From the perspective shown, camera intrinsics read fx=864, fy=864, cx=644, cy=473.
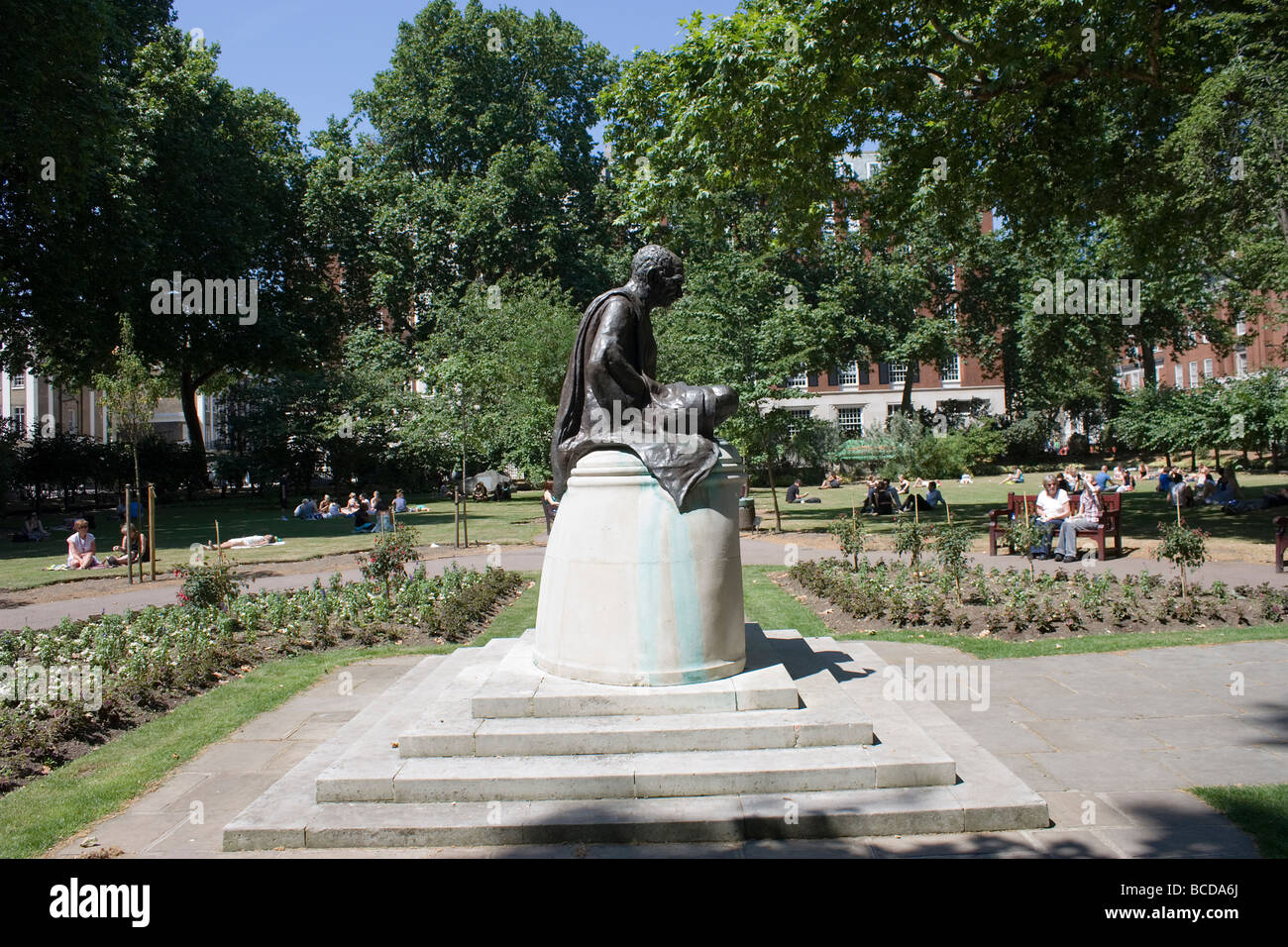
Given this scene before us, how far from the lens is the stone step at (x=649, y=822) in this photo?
412 centimetres

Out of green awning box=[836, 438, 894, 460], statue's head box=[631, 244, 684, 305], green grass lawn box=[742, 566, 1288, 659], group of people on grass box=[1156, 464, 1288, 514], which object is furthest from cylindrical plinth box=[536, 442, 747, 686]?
green awning box=[836, 438, 894, 460]

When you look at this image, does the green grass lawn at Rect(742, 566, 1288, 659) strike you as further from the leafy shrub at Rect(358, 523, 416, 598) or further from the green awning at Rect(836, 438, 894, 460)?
the green awning at Rect(836, 438, 894, 460)

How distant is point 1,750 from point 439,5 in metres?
39.8

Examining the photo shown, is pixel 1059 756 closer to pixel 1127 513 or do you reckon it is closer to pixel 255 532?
pixel 1127 513

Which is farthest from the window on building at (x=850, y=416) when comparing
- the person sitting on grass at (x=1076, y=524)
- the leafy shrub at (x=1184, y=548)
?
the leafy shrub at (x=1184, y=548)

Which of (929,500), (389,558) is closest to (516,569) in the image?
(389,558)

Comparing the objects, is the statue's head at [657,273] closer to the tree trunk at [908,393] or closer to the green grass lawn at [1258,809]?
the green grass lawn at [1258,809]

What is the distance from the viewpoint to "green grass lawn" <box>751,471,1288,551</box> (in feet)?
52.5

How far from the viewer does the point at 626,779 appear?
4.41 meters

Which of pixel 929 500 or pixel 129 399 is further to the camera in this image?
pixel 929 500

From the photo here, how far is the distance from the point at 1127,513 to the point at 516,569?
15.2 meters

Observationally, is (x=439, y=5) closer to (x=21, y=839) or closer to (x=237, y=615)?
(x=237, y=615)

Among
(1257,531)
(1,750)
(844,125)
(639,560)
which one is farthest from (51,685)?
(1257,531)

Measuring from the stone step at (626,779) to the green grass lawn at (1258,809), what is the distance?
1.35 m
